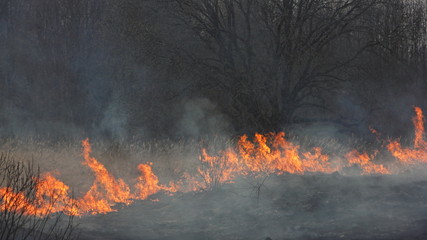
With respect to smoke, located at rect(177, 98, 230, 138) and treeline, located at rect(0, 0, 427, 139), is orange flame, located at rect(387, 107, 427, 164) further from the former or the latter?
smoke, located at rect(177, 98, 230, 138)

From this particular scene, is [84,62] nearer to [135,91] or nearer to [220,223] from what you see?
[135,91]

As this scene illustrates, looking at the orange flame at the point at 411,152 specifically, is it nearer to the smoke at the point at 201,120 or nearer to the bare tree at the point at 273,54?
the bare tree at the point at 273,54

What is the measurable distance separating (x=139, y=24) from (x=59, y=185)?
5670 millimetres

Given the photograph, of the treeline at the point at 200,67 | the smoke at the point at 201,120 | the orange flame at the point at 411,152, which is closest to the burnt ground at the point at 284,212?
the treeline at the point at 200,67

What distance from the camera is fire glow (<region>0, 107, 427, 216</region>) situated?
12070 mm

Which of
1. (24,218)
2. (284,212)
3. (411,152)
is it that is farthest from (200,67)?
(24,218)

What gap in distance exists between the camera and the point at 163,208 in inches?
463

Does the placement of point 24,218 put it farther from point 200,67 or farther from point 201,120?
point 201,120

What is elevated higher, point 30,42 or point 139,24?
point 30,42

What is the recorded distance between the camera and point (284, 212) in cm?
1073

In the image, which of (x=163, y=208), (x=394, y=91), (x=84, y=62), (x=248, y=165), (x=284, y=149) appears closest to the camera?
(x=163, y=208)

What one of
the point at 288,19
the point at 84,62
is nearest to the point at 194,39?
the point at 288,19

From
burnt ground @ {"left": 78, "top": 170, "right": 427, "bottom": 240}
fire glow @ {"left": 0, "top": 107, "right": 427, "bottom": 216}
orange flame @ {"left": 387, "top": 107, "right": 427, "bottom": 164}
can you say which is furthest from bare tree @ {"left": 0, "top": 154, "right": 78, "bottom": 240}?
orange flame @ {"left": 387, "top": 107, "right": 427, "bottom": 164}

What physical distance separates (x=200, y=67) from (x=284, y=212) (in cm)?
683
